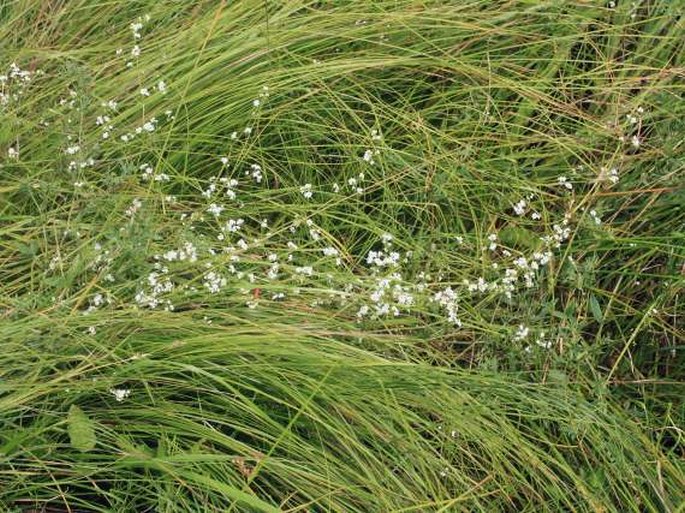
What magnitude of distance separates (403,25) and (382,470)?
1.37 meters

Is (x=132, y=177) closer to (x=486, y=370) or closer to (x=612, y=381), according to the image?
(x=486, y=370)

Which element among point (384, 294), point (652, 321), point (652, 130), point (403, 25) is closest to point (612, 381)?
point (652, 321)

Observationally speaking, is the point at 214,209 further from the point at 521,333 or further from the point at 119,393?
the point at 521,333

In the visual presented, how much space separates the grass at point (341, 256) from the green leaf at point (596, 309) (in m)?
0.01

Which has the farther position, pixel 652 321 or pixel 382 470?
pixel 652 321

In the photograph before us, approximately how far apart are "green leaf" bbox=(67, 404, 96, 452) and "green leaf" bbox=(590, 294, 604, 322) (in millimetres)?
1280

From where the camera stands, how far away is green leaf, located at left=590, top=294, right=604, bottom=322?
261 cm

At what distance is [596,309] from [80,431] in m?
1.31

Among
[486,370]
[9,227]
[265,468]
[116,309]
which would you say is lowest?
[486,370]

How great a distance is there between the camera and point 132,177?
8.84ft

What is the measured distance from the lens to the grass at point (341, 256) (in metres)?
2.25

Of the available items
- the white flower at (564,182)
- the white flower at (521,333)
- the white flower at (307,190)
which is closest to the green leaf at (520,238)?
the white flower at (564,182)

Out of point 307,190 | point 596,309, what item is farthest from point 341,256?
point 596,309

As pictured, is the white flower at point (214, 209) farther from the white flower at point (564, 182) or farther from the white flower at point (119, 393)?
the white flower at point (564, 182)
